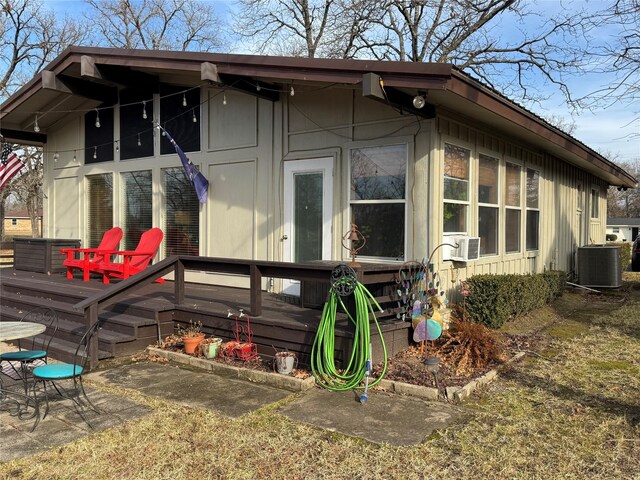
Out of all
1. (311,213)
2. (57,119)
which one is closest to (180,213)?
(311,213)

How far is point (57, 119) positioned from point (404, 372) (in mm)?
9018

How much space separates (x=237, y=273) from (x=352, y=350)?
1661mm

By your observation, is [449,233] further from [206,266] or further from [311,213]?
[206,266]

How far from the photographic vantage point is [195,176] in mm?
7891

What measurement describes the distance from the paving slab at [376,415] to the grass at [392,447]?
0.38 feet

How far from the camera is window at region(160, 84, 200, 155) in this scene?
8234 millimetres

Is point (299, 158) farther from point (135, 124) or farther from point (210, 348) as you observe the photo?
point (135, 124)

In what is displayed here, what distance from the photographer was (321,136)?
21.9 feet

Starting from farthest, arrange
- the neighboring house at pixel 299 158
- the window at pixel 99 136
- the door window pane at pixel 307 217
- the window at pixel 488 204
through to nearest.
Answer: the window at pixel 99 136 < the window at pixel 488 204 < the door window pane at pixel 307 217 < the neighboring house at pixel 299 158

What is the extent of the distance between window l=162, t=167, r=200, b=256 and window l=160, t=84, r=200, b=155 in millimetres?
436

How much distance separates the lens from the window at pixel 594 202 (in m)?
13.2

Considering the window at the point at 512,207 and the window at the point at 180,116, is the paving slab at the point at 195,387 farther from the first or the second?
the window at the point at 512,207

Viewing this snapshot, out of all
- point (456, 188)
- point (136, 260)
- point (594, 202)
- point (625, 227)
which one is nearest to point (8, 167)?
point (136, 260)

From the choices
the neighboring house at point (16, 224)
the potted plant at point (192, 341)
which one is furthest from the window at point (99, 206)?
the neighboring house at point (16, 224)
